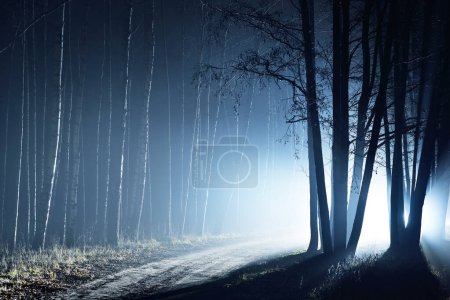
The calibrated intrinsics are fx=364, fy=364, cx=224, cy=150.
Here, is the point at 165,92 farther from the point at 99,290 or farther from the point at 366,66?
the point at 99,290

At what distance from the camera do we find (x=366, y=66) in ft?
31.0

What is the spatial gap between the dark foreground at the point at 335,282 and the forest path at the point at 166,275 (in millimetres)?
493

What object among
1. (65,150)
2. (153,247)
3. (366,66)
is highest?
(366,66)

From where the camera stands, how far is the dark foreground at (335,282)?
6613mm

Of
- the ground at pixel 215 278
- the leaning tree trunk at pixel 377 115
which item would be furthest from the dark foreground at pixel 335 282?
the leaning tree trunk at pixel 377 115

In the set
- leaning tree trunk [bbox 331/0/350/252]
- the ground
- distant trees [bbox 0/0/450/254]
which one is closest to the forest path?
the ground

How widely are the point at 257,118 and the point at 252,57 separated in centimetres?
2656

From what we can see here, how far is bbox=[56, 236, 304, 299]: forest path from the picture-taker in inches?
280

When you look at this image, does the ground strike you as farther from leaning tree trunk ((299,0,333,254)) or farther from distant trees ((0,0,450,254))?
distant trees ((0,0,450,254))

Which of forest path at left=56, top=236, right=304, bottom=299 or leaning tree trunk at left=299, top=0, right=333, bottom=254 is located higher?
leaning tree trunk at left=299, top=0, right=333, bottom=254

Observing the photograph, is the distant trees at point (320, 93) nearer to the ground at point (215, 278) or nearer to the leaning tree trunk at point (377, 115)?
the leaning tree trunk at point (377, 115)

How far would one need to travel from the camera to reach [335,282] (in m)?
6.84

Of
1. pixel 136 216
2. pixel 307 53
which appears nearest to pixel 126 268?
pixel 307 53

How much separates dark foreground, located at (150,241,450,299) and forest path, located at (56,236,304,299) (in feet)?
1.62
